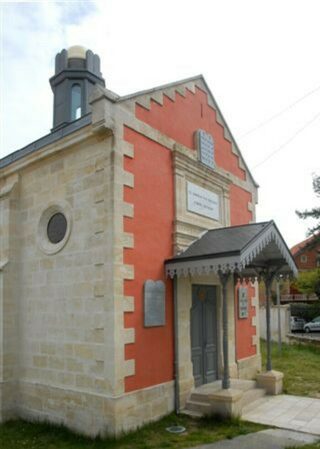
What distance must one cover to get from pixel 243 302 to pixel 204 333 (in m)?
1.82

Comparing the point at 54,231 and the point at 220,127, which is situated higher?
the point at 220,127

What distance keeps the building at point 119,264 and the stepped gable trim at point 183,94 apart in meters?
0.04

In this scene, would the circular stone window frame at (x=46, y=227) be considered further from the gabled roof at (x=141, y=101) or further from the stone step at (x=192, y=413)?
the stone step at (x=192, y=413)

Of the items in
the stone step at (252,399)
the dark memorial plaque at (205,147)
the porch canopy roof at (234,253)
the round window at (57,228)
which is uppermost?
the dark memorial plaque at (205,147)

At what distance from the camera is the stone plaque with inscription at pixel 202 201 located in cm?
905

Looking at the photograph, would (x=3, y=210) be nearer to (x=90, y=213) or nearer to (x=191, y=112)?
(x=90, y=213)

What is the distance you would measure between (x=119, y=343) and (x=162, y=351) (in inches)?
50.0

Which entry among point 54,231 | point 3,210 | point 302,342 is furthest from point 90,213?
point 302,342

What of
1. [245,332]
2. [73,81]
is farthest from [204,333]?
[73,81]

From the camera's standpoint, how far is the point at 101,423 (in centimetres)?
666

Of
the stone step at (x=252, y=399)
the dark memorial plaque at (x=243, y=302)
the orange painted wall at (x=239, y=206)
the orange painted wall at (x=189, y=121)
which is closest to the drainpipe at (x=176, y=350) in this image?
the stone step at (x=252, y=399)

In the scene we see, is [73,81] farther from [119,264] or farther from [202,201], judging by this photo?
[119,264]

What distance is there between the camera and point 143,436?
6.64 metres

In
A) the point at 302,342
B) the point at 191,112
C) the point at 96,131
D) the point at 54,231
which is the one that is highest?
the point at 191,112
